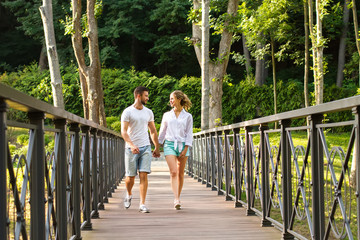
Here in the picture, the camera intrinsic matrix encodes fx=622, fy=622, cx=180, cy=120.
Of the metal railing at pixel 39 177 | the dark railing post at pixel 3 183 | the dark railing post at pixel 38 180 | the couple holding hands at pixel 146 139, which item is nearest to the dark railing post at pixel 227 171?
the couple holding hands at pixel 146 139

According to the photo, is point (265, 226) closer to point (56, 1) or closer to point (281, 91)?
point (281, 91)

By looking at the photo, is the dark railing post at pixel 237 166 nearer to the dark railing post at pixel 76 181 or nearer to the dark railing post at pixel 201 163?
the dark railing post at pixel 76 181

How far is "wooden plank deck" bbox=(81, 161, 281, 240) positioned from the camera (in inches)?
244

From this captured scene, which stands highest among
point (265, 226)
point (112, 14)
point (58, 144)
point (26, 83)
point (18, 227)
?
point (112, 14)

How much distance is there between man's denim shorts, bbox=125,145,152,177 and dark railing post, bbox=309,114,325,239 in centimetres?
394

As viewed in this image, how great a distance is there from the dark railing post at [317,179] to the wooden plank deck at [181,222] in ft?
4.83

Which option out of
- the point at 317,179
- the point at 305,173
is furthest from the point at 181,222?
the point at 317,179

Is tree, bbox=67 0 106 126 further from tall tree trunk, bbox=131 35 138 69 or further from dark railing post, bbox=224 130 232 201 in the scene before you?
tall tree trunk, bbox=131 35 138 69

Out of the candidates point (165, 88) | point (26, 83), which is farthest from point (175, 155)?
point (26, 83)

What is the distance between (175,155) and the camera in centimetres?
879

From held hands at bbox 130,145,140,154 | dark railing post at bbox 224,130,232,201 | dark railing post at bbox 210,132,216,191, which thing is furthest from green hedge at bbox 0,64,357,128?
held hands at bbox 130,145,140,154

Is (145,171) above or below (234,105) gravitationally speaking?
below

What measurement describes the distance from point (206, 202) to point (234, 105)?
2094 centimetres

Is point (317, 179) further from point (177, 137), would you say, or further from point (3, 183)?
point (177, 137)
